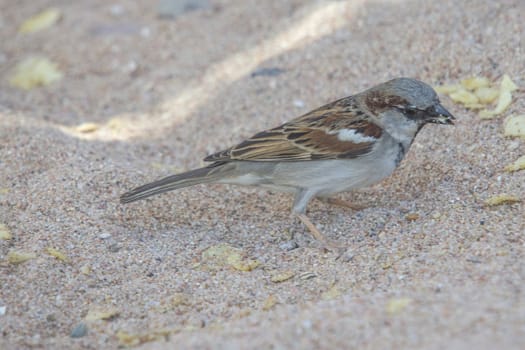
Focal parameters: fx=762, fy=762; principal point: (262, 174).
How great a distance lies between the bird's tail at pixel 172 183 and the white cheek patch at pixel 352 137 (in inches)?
31.8

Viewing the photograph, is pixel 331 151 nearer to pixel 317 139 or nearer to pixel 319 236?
pixel 317 139

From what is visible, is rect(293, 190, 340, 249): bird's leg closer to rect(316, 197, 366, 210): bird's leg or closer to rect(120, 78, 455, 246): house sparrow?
rect(120, 78, 455, 246): house sparrow

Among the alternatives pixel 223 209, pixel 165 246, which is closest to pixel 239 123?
pixel 223 209

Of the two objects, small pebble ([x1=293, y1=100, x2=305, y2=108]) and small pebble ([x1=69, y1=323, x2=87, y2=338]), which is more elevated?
small pebble ([x1=293, y1=100, x2=305, y2=108])

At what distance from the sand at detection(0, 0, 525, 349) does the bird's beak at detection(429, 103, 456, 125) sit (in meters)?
0.47

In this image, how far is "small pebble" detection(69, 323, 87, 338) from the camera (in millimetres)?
3797

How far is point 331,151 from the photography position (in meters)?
4.83

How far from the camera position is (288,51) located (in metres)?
6.87

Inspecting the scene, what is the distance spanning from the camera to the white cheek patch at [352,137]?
189 inches

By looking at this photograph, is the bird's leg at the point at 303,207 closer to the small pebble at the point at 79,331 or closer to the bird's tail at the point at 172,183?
the bird's tail at the point at 172,183

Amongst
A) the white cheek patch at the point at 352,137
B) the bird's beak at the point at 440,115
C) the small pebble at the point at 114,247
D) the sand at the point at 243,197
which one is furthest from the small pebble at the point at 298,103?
the small pebble at the point at 114,247

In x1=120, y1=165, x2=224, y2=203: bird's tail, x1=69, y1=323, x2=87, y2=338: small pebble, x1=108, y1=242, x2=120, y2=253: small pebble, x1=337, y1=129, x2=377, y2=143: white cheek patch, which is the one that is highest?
x1=337, y1=129, x2=377, y2=143: white cheek patch

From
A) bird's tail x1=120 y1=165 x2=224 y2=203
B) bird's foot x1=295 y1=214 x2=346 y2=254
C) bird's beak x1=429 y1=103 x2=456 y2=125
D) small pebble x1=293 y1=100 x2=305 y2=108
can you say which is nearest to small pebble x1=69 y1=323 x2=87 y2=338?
bird's tail x1=120 y1=165 x2=224 y2=203

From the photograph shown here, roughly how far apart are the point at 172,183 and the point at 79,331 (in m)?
1.32
